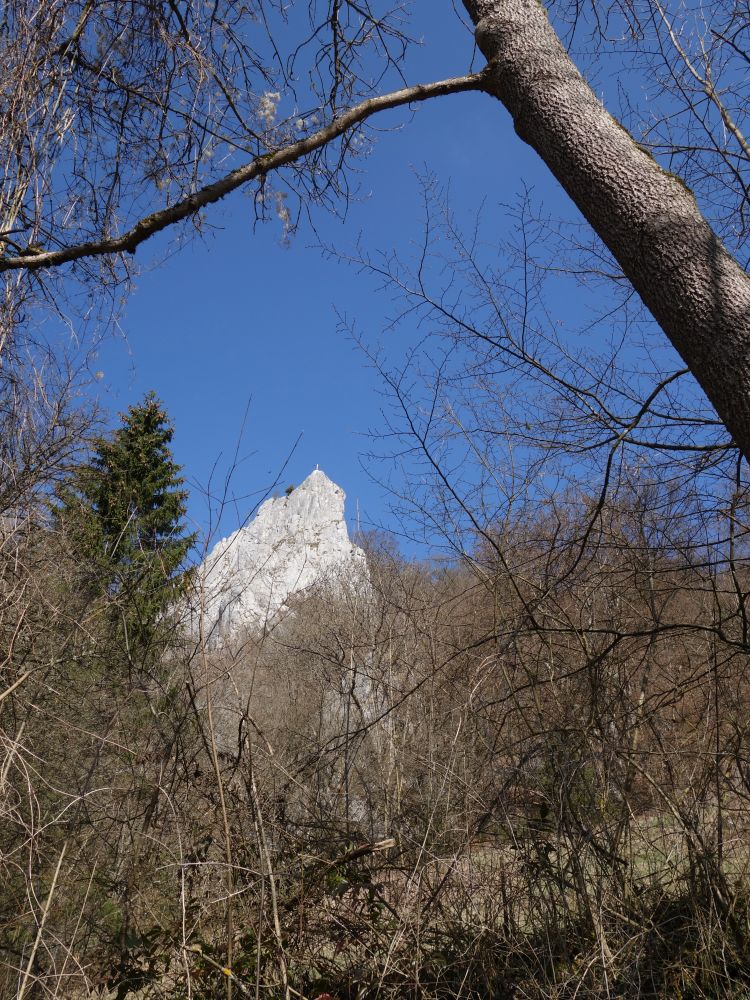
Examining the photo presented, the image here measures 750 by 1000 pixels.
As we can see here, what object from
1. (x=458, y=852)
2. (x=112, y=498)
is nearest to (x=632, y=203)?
(x=458, y=852)

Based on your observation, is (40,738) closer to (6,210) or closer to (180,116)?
(6,210)

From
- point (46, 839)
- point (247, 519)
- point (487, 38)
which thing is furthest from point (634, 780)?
point (46, 839)

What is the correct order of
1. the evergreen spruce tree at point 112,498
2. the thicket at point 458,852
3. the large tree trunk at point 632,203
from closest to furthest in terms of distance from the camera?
the large tree trunk at point 632,203 < the thicket at point 458,852 < the evergreen spruce tree at point 112,498

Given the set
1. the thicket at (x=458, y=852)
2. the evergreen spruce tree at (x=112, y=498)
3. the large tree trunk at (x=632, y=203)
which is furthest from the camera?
the evergreen spruce tree at (x=112, y=498)

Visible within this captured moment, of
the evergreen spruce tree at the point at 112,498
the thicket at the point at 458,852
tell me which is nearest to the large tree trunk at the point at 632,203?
the thicket at the point at 458,852

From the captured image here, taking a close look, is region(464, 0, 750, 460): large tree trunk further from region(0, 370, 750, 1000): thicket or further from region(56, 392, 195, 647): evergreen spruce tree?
region(56, 392, 195, 647): evergreen spruce tree

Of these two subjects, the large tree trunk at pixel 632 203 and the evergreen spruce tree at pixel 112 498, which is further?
the evergreen spruce tree at pixel 112 498

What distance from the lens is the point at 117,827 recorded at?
9.81ft

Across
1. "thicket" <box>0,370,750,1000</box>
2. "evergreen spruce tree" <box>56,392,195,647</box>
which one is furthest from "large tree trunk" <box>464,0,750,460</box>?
"evergreen spruce tree" <box>56,392,195,647</box>

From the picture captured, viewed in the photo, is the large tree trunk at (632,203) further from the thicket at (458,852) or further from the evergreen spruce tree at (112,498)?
the evergreen spruce tree at (112,498)

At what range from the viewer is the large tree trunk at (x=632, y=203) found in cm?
200

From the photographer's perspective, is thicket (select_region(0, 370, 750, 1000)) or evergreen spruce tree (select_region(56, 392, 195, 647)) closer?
thicket (select_region(0, 370, 750, 1000))

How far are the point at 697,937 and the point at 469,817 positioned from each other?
0.92 m

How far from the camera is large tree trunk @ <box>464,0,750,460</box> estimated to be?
2.00 m
